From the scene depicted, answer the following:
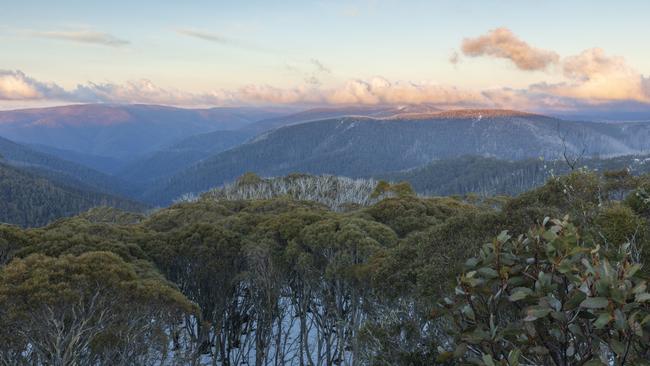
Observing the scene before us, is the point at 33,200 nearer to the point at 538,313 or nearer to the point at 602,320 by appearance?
the point at 538,313

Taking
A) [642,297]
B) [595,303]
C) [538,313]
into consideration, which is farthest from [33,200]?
[642,297]

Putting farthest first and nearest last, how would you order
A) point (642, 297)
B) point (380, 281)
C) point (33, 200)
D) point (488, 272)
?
point (33, 200), point (380, 281), point (488, 272), point (642, 297)

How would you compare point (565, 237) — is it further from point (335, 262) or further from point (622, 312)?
point (335, 262)

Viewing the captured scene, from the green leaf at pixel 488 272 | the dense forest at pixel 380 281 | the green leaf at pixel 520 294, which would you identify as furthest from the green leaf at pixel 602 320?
the green leaf at pixel 488 272

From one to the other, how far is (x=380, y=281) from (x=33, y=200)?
637 feet

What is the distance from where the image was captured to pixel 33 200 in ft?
560

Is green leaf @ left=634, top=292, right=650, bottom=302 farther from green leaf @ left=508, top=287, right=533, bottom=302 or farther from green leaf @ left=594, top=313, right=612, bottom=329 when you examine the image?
green leaf @ left=508, top=287, right=533, bottom=302

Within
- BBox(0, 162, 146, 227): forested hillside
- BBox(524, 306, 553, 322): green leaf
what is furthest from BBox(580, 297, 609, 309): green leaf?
BBox(0, 162, 146, 227): forested hillside

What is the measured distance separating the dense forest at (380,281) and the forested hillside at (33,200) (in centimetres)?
16369

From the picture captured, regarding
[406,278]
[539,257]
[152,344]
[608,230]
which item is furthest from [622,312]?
[152,344]

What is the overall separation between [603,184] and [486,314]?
15700 millimetres

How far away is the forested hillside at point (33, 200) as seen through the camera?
517 feet

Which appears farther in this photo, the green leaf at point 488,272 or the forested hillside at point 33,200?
the forested hillside at point 33,200

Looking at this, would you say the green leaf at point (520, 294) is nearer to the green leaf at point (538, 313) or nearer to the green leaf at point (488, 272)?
the green leaf at point (538, 313)
